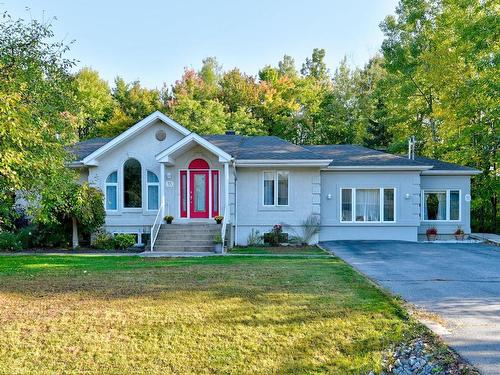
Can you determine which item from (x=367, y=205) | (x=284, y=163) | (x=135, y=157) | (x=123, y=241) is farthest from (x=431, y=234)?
(x=135, y=157)

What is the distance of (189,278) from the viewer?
9617mm

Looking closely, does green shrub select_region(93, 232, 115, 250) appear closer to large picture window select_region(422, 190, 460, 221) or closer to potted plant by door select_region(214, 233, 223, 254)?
potted plant by door select_region(214, 233, 223, 254)

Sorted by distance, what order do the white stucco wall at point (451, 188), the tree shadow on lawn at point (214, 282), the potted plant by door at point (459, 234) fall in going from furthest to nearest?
1. the white stucco wall at point (451, 188)
2. the potted plant by door at point (459, 234)
3. the tree shadow on lawn at point (214, 282)

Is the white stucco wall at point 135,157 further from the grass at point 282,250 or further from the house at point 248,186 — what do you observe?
the grass at point 282,250

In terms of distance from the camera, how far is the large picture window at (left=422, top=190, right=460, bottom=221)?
65.9 feet

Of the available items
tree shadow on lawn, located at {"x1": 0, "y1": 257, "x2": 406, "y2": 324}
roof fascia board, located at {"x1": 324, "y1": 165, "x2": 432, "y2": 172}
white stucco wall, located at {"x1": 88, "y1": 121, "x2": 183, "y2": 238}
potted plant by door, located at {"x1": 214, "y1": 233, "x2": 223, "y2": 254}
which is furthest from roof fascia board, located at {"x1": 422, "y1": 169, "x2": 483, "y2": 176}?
white stucco wall, located at {"x1": 88, "y1": 121, "x2": 183, "y2": 238}

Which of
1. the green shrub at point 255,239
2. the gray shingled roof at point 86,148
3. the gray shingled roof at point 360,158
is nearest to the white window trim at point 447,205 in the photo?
the gray shingled roof at point 360,158

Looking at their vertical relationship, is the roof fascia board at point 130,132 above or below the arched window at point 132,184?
above

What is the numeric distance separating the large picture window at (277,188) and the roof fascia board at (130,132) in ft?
12.9

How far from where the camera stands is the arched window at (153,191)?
1875 centimetres

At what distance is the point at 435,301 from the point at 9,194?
819 centimetres

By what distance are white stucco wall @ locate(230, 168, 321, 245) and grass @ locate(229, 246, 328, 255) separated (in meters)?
1.31

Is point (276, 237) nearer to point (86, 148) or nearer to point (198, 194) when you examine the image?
point (198, 194)

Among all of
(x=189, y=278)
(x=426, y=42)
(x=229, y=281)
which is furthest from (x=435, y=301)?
(x=426, y=42)
